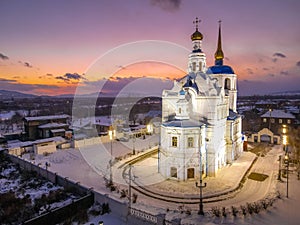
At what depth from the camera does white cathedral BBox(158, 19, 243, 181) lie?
18.3 meters

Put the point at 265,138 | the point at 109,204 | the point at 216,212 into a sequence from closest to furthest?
1. the point at 216,212
2. the point at 109,204
3. the point at 265,138

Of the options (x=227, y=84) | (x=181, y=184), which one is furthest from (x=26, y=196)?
(x=227, y=84)

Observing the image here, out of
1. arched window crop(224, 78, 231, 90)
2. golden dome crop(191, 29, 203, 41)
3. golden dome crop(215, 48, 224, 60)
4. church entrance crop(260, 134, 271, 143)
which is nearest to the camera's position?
golden dome crop(191, 29, 203, 41)

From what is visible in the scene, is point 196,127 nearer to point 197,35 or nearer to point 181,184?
point 181,184

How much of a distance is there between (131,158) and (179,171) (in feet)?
24.0

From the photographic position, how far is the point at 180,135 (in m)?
18.1

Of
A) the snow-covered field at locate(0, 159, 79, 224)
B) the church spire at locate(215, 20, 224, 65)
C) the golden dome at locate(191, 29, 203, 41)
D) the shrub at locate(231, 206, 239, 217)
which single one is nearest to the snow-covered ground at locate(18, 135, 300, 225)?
the shrub at locate(231, 206, 239, 217)

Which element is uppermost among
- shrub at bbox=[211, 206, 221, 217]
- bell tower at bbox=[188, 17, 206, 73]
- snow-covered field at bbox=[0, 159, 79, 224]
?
bell tower at bbox=[188, 17, 206, 73]

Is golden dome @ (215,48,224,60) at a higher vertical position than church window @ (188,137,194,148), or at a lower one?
higher

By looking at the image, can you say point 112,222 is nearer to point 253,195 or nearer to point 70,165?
point 253,195

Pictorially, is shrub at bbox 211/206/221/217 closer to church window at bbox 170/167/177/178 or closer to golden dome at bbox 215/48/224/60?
church window at bbox 170/167/177/178

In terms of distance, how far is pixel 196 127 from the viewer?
18047mm

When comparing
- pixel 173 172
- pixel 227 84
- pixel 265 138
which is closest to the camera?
pixel 173 172

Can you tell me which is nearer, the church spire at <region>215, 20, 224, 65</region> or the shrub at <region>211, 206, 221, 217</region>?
the shrub at <region>211, 206, 221, 217</region>
